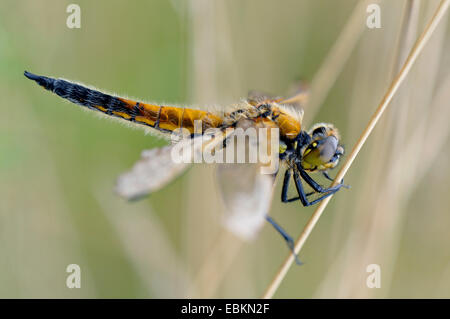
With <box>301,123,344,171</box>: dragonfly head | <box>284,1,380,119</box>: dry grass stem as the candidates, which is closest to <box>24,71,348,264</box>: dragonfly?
<box>301,123,344,171</box>: dragonfly head

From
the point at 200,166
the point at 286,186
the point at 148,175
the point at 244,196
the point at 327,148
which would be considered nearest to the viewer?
the point at 244,196

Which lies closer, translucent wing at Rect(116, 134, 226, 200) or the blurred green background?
translucent wing at Rect(116, 134, 226, 200)

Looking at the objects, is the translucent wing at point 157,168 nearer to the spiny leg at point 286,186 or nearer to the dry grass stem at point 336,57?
the spiny leg at point 286,186

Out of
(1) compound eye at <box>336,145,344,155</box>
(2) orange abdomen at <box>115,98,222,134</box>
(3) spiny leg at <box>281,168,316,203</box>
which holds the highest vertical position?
(2) orange abdomen at <box>115,98,222,134</box>

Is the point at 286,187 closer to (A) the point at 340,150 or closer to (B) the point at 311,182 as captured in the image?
(B) the point at 311,182

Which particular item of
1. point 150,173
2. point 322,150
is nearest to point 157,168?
point 150,173

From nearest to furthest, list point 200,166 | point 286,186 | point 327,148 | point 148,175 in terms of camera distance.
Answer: point 327,148
point 148,175
point 286,186
point 200,166

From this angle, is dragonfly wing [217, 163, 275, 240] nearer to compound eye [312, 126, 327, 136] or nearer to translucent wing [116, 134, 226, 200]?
translucent wing [116, 134, 226, 200]

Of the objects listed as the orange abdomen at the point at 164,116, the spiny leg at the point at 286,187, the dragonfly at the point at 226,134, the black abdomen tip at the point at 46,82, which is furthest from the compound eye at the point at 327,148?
A: the black abdomen tip at the point at 46,82
